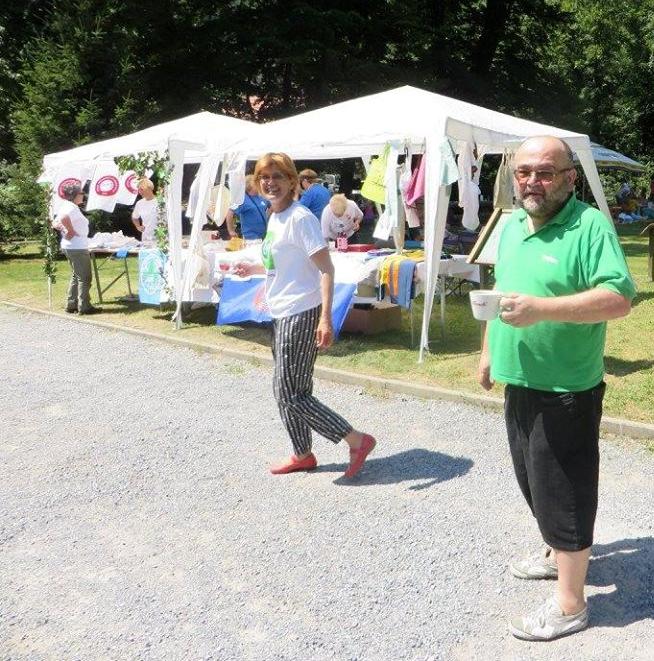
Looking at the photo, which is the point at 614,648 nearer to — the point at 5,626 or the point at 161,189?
the point at 5,626

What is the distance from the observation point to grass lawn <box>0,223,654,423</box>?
5.96m

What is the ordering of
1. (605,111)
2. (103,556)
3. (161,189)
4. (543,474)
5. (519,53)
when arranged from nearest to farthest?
(543,474), (103,556), (161,189), (519,53), (605,111)

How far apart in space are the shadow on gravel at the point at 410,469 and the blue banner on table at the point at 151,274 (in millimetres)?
5875

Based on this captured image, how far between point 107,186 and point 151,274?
239 centimetres

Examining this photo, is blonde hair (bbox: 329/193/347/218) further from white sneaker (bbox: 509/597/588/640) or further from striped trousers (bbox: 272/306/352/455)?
white sneaker (bbox: 509/597/588/640)

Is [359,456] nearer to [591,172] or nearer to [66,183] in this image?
[591,172]

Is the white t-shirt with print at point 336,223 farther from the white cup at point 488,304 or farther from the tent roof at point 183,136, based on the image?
the white cup at point 488,304

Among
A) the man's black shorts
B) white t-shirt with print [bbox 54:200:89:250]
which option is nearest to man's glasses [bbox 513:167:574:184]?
the man's black shorts

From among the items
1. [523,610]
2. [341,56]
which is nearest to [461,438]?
[523,610]

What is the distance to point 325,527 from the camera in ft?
12.3

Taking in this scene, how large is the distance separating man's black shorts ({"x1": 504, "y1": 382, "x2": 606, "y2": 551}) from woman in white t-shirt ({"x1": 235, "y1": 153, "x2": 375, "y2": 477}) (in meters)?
1.56

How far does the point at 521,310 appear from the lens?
2.34 m

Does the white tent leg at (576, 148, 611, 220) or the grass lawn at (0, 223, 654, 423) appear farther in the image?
the white tent leg at (576, 148, 611, 220)

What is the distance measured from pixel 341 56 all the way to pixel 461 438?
1911cm
